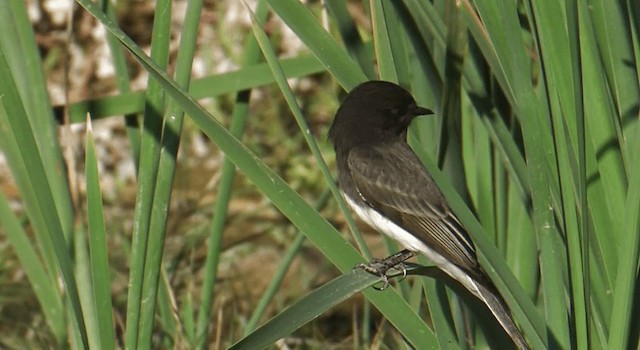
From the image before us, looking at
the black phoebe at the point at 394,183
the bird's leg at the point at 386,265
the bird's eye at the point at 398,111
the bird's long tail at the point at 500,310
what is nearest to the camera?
the bird's leg at the point at 386,265

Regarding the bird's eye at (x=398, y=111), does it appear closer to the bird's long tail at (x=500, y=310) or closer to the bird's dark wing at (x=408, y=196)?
the bird's dark wing at (x=408, y=196)

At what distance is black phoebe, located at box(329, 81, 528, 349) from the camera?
331 cm

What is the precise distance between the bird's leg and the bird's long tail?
201 millimetres

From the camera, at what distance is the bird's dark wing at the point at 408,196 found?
332cm

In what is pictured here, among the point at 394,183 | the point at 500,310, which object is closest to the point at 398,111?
the point at 394,183

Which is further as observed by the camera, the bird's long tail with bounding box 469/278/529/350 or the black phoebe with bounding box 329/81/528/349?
the black phoebe with bounding box 329/81/528/349

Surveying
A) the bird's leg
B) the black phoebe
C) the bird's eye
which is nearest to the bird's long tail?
the black phoebe

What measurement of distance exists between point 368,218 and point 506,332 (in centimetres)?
92

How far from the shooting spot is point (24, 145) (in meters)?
2.43

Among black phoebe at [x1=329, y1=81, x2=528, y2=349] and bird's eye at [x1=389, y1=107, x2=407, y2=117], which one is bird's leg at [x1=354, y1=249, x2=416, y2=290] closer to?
black phoebe at [x1=329, y1=81, x2=528, y2=349]

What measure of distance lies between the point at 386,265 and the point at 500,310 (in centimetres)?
44

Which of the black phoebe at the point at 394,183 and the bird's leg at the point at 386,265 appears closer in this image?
the bird's leg at the point at 386,265

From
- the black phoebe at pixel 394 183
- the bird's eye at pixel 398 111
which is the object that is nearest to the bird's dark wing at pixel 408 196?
the black phoebe at pixel 394 183

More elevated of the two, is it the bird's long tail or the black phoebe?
the black phoebe
